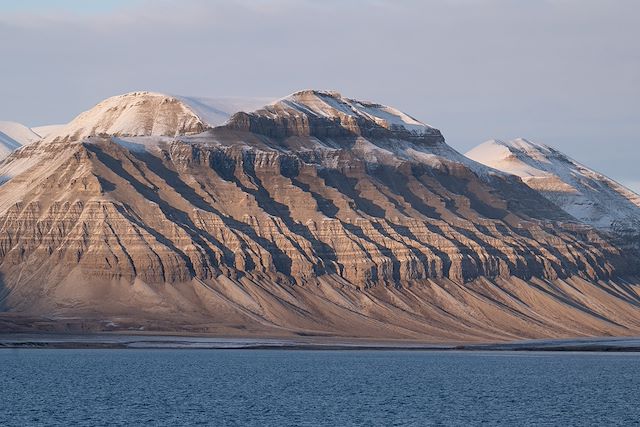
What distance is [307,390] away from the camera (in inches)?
5453

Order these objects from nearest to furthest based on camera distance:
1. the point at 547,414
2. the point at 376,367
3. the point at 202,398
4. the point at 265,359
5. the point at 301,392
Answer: the point at 547,414, the point at 202,398, the point at 301,392, the point at 376,367, the point at 265,359

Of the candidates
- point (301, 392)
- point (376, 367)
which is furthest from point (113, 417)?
point (376, 367)

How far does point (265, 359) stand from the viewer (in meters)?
191

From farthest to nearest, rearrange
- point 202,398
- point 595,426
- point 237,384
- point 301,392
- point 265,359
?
point 265,359 → point 237,384 → point 301,392 → point 202,398 → point 595,426

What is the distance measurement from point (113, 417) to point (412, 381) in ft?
161

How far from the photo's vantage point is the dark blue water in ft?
368

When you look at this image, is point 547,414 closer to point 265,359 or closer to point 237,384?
point 237,384

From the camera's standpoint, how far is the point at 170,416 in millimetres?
111375

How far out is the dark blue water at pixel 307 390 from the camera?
112312 mm

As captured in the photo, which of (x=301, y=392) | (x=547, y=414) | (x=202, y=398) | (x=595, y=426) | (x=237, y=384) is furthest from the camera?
(x=237, y=384)

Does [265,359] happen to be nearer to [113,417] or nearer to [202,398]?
[202,398]

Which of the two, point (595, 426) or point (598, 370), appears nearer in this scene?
point (595, 426)

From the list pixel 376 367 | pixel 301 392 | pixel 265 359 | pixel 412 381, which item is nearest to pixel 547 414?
pixel 301 392

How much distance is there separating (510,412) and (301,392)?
23.0 metres
